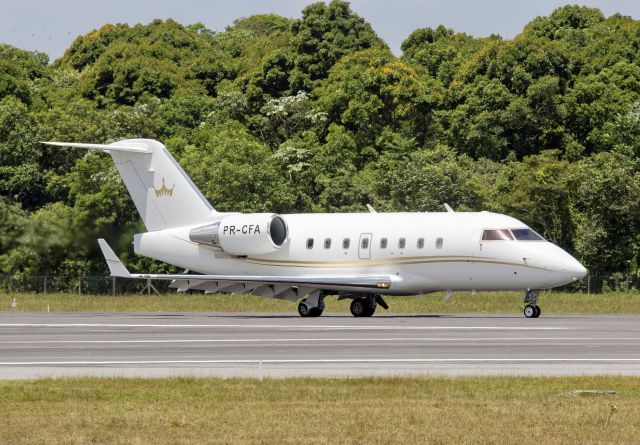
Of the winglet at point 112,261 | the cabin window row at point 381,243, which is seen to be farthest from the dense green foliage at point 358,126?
the cabin window row at point 381,243

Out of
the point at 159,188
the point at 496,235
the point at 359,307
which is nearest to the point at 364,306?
the point at 359,307

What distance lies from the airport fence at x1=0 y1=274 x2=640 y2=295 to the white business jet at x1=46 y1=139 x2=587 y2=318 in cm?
1191

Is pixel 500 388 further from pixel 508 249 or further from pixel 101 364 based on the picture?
pixel 508 249

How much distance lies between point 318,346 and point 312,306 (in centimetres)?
1599

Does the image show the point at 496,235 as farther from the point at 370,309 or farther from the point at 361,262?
the point at 370,309

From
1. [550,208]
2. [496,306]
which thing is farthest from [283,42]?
[496,306]

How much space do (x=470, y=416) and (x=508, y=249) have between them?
2533 centimetres

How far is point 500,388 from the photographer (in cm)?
2011

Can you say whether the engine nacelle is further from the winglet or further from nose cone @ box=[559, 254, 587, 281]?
nose cone @ box=[559, 254, 587, 281]

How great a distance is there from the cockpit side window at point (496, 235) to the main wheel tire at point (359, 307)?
5349 mm

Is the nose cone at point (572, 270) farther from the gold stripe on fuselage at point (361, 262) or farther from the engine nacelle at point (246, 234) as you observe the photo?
the engine nacelle at point (246, 234)

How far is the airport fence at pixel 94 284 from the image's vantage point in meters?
60.2

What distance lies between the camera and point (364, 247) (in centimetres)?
4538

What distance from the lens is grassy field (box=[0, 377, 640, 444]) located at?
15.8m
